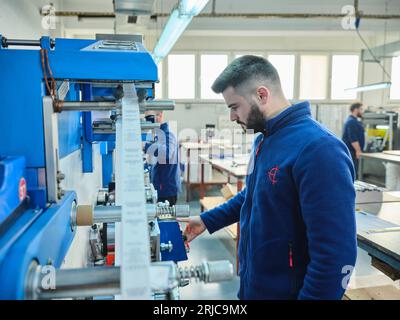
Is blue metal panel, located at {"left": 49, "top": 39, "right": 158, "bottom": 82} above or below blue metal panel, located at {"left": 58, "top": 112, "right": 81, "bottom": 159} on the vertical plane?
above

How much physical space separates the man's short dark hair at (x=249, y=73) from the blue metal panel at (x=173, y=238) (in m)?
0.55

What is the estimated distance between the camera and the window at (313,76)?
22.4 feet

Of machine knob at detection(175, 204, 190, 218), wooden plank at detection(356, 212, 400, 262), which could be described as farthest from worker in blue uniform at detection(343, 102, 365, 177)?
machine knob at detection(175, 204, 190, 218)

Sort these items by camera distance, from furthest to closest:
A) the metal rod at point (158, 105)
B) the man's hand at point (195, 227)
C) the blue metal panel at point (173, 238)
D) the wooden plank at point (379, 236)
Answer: the wooden plank at point (379, 236)
the man's hand at point (195, 227)
the blue metal panel at point (173, 238)
the metal rod at point (158, 105)

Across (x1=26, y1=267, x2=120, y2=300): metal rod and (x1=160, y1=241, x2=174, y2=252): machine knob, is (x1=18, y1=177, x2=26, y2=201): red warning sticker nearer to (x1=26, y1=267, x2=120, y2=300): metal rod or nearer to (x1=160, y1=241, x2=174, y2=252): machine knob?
(x1=26, y1=267, x2=120, y2=300): metal rod

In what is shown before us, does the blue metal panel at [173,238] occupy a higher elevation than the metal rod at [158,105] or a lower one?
lower

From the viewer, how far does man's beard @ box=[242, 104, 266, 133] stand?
1.15 metres

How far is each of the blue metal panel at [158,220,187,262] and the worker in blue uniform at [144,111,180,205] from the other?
1.89 meters

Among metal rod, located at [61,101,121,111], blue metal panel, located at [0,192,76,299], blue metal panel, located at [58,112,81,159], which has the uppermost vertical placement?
metal rod, located at [61,101,121,111]

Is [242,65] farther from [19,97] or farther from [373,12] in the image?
[373,12]

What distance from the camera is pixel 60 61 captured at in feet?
2.23

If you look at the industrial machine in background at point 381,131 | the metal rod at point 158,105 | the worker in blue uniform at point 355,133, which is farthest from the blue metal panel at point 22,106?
the industrial machine in background at point 381,131

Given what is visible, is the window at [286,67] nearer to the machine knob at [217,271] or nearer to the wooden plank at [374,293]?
the wooden plank at [374,293]
